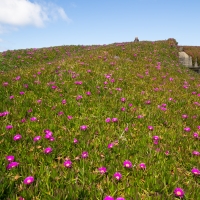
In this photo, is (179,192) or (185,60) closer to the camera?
(179,192)

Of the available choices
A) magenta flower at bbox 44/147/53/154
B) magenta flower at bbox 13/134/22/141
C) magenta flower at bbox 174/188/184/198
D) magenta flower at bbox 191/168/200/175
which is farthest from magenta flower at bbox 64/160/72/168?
magenta flower at bbox 191/168/200/175

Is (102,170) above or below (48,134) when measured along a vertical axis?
below

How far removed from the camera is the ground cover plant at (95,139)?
3.28 metres

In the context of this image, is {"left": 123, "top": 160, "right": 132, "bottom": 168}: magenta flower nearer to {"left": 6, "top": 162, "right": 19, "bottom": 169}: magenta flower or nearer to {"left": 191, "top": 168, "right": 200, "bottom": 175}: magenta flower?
{"left": 191, "top": 168, "right": 200, "bottom": 175}: magenta flower

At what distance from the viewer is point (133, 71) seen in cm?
1165

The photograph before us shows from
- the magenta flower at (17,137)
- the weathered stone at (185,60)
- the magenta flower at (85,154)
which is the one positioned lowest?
the weathered stone at (185,60)

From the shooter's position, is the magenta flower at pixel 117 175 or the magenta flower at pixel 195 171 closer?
the magenta flower at pixel 117 175

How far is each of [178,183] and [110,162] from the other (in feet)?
3.97

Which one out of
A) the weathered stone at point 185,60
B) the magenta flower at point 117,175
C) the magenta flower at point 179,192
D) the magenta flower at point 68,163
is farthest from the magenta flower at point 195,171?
the weathered stone at point 185,60

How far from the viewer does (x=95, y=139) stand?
186 inches

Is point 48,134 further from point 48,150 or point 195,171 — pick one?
point 195,171

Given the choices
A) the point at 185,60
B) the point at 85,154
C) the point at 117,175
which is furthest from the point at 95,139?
→ the point at 185,60

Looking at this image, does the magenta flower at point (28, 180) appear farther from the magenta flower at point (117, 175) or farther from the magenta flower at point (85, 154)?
the magenta flower at point (117, 175)

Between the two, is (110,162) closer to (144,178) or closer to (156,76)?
(144,178)
